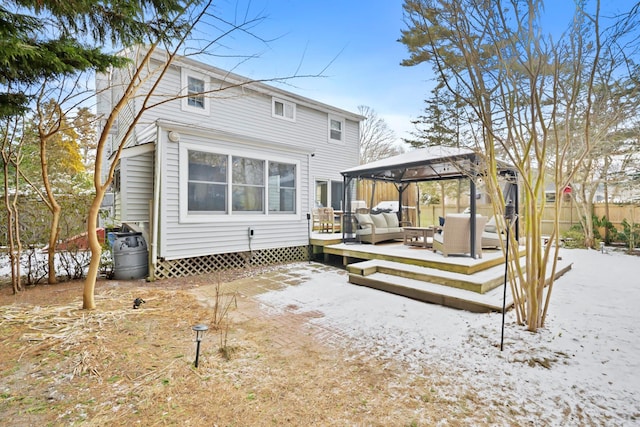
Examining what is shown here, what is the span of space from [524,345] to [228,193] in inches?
219

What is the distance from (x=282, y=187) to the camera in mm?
7281

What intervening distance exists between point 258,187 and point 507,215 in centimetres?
511

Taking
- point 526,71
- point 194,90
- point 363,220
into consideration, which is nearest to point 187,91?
point 194,90

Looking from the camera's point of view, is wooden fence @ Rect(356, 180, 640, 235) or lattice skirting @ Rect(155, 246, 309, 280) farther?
wooden fence @ Rect(356, 180, 640, 235)

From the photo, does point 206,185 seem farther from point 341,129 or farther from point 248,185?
point 341,129

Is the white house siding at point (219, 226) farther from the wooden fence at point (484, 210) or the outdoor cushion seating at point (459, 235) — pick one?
the wooden fence at point (484, 210)

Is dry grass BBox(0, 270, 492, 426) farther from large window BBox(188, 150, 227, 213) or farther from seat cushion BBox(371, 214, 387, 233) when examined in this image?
seat cushion BBox(371, 214, 387, 233)

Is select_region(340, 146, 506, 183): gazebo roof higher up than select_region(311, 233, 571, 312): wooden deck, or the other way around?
select_region(340, 146, 506, 183): gazebo roof

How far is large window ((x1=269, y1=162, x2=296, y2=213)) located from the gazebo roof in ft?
4.70

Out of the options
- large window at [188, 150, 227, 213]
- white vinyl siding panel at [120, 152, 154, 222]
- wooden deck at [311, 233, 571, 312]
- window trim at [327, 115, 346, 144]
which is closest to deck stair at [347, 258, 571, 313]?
wooden deck at [311, 233, 571, 312]

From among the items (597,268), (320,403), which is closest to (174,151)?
(320,403)

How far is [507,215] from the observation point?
3.11 metres

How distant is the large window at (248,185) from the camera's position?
6508 millimetres

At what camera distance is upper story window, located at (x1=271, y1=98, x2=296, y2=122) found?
34.1 ft
